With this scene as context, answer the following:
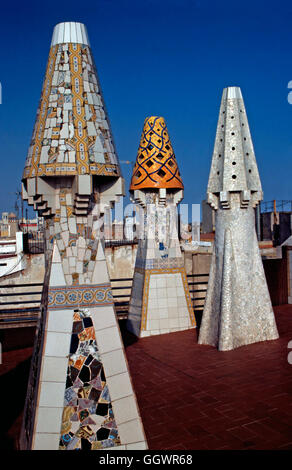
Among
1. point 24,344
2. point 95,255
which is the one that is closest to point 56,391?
point 95,255

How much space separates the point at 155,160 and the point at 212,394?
14.5 feet

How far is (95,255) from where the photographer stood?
3.62 m

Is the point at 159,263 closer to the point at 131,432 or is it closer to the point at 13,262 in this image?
the point at 131,432

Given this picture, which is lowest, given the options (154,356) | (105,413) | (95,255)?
(154,356)

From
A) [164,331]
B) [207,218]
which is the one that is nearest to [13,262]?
[164,331]

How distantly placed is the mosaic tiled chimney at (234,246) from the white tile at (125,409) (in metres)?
3.27

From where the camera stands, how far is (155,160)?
786 centimetres

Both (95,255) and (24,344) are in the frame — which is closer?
(95,255)

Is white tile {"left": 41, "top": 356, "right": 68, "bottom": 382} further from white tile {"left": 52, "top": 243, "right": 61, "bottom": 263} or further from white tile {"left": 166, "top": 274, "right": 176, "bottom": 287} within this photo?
white tile {"left": 166, "top": 274, "right": 176, "bottom": 287}

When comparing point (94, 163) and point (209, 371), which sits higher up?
point (94, 163)

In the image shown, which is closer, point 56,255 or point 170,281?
point 56,255

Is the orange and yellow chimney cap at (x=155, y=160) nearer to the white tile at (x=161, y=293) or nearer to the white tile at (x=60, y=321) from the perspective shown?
the white tile at (x=161, y=293)
